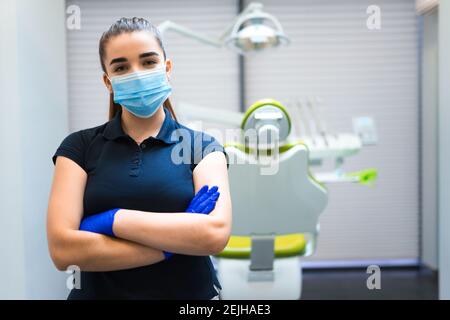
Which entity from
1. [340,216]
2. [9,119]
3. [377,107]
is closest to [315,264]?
[340,216]

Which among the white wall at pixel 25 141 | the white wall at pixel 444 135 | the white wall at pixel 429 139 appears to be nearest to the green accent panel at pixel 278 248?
the white wall at pixel 444 135

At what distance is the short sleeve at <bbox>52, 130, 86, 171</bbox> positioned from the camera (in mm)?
978

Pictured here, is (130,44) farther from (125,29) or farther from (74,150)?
(74,150)

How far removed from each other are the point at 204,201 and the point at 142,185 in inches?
5.4

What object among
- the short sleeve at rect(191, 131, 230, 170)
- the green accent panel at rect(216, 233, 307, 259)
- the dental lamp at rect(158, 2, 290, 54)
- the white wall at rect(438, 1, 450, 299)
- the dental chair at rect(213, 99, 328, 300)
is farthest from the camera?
the dental lamp at rect(158, 2, 290, 54)

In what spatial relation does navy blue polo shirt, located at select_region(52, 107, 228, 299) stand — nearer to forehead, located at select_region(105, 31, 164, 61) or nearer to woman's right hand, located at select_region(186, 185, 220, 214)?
woman's right hand, located at select_region(186, 185, 220, 214)

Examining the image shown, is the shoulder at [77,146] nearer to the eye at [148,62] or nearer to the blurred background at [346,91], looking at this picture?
the eye at [148,62]

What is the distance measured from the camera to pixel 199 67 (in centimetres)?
370

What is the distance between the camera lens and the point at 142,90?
97 cm

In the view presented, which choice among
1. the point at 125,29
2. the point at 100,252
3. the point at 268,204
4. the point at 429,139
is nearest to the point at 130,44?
the point at 125,29

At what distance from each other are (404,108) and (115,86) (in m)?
3.30

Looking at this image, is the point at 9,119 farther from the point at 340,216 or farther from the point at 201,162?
the point at 340,216

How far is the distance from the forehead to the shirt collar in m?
0.15

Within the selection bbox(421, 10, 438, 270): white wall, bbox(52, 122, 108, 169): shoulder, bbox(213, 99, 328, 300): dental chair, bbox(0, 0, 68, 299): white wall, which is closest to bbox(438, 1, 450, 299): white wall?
bbox(213, 99, 328, 300): dental chair
